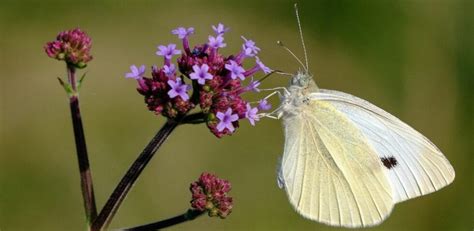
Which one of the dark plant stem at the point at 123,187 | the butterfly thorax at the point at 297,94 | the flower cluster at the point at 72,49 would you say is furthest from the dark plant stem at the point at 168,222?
the butterfly thorax at the point at 297,94

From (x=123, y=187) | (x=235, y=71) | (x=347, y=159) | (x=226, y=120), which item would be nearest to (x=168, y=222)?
(x=123, y=187)

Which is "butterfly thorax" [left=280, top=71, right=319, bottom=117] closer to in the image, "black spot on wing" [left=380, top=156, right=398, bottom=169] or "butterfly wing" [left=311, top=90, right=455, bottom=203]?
"butterfly wing" [left=311, top=90, right=455, bottom=203]

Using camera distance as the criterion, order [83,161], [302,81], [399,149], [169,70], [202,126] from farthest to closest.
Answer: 1. [202,126]
2. [399,149]
3. [302,81]
4. [169,70]
5. [83,161]

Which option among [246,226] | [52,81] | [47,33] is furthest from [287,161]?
[47,33]

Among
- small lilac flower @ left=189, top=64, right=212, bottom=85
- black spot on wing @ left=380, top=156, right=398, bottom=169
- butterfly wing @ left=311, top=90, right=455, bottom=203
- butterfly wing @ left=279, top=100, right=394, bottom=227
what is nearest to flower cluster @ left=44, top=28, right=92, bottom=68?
small lilac flower @ left=189, top=64, right=212, bottom=85

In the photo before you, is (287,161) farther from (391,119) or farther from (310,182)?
(391,119)

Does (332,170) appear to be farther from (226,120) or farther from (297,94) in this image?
(226,120)

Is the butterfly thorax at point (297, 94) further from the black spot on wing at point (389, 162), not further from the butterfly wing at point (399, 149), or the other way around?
the black spot on wing at point (389, 162)
